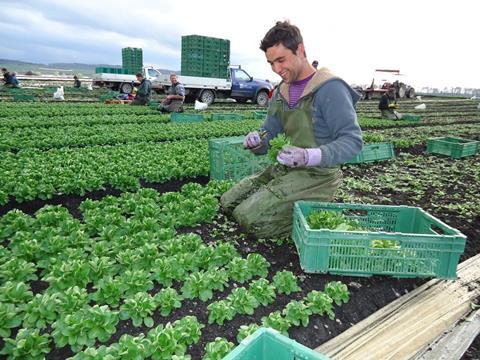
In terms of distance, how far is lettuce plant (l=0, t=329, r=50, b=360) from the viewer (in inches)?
90.0

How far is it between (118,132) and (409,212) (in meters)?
8.07

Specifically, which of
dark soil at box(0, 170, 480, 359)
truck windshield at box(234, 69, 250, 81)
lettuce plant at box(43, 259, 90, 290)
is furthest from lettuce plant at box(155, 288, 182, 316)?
truck windshield at box(234, 69, 250, 81)

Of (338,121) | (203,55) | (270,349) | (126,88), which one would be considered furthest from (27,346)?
(126,88)

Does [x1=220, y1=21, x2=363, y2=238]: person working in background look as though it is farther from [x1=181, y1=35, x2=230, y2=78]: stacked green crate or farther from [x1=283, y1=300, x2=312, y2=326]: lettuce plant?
[x1=181, y1=35, x2=230, y2=78]: stacked green crate

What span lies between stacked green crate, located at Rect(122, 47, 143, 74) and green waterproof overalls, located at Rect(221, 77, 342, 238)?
3548cm

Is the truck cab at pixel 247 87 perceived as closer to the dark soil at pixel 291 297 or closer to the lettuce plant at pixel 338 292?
the dark soil at pixel 291 297

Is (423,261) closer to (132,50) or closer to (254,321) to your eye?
(254,321)

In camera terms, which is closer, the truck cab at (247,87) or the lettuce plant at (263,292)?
the lettuce plant at (263,292)

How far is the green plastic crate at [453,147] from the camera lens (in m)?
9.62

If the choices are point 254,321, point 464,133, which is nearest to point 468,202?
point 254,321

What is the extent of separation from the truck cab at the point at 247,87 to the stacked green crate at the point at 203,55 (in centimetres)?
450

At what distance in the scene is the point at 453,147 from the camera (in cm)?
970

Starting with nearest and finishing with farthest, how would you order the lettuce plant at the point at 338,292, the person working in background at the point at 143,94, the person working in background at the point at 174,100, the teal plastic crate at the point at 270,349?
the teal plastic crate at the point at 270,349, the lettuce plant at the point at 338,292, the person working in background at the point at 174,100, the person working in background at the point at 143,94

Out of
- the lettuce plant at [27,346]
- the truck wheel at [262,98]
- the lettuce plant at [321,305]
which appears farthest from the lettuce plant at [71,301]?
the truck wheel at [262,98]
